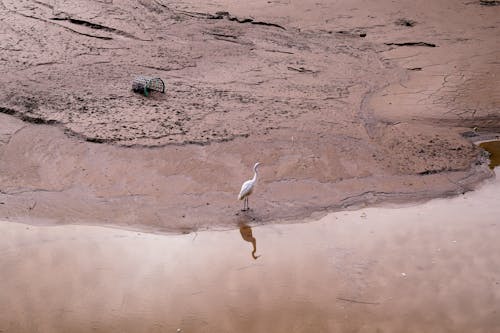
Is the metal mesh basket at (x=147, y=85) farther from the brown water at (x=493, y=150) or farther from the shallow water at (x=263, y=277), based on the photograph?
the brown water at (x=493, y=150)

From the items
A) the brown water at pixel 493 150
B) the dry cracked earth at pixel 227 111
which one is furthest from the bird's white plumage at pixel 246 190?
the brown water at pixel 493 150

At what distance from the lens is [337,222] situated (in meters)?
6.46

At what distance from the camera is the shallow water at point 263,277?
5.08m

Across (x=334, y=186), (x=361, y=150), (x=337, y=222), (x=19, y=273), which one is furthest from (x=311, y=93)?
(x=19, y=273)

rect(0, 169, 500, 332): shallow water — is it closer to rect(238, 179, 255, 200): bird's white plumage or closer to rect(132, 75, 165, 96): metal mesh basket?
rect(238, 179, 255, 200): bird's white plumage

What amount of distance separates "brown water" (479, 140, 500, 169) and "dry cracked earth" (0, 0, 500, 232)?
6.5 inches

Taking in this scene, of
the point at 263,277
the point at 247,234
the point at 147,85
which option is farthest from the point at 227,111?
the point at 263,277

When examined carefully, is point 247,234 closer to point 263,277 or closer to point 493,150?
point 263,277

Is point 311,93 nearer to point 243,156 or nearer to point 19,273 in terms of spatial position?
point 243,156

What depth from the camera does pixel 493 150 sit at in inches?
322

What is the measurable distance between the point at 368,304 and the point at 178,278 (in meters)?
2.04

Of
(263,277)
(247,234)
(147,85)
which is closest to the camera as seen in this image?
(263,277)

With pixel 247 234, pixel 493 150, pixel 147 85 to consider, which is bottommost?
pixel 247 234

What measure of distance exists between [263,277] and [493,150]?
4.82 metres
